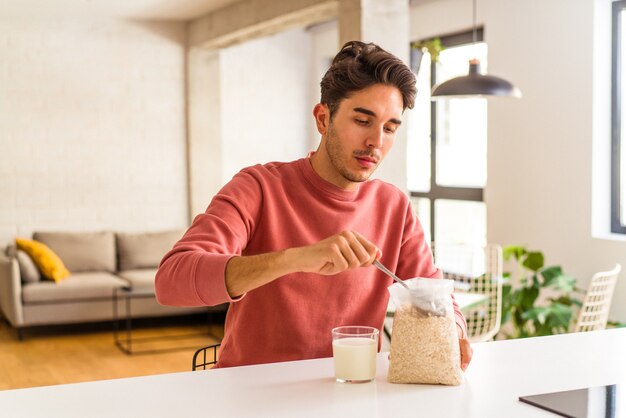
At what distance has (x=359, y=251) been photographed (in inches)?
52.1

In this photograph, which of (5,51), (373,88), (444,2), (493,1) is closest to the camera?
(373,88)

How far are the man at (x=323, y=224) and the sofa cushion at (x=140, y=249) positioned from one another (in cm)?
511

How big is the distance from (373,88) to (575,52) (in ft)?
12.1

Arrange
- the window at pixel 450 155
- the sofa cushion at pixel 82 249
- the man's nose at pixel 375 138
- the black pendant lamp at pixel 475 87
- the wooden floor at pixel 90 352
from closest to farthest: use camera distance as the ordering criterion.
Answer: the man's nose at pixel 375 138, the black pendant lamp at pixel 475 87, the wooden floor at pixel 90 352, the window at pixel 450 155, the sofa cushion at pixel 82 249

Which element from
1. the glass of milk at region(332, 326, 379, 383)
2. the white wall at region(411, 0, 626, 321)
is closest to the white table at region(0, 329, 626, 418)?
the glass of milk at region(332, 326, 379, 383)

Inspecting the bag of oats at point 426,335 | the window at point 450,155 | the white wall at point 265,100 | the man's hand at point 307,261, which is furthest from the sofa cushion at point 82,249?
the bag of oats at point 426,335

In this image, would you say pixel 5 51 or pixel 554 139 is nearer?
pixel 554 139

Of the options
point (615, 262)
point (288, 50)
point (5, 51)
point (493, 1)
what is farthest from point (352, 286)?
point (288, 50)

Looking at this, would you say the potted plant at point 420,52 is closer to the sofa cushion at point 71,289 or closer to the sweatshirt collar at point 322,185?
the sofa cushion at point 71,289

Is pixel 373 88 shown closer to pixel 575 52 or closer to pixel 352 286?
pixel 352 286

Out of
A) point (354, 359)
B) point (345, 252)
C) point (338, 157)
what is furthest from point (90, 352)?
point (345, 252)

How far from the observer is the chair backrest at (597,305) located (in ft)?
13.4

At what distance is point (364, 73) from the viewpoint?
171 cm

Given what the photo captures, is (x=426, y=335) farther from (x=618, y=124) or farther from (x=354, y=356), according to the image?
(x=618, y=124)
